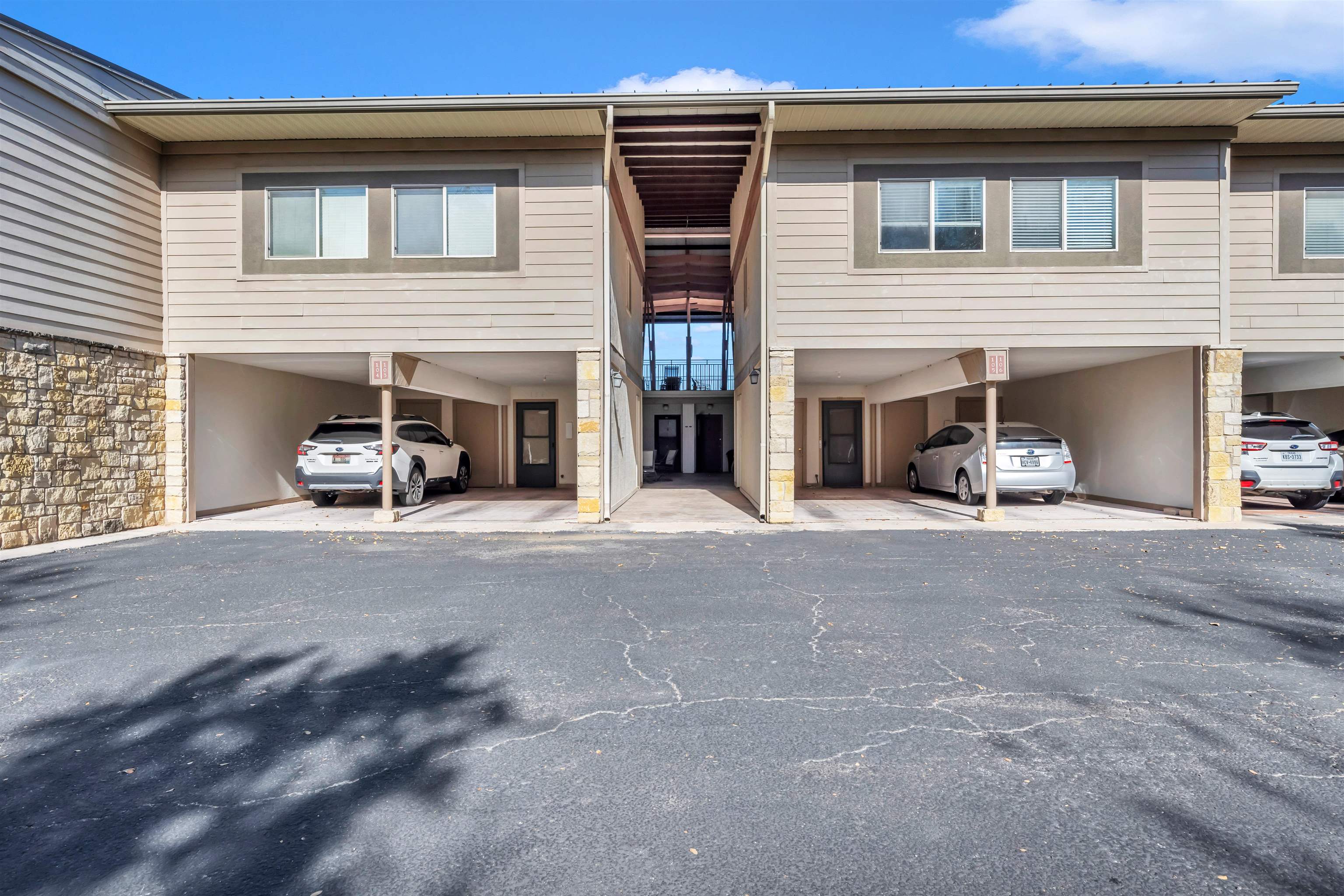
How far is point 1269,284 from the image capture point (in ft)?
32.0

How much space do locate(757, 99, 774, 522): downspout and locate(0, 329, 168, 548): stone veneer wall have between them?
8640 millimetres

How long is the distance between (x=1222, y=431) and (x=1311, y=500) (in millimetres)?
3360

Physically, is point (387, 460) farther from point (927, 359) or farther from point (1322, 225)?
point (1322, 225)

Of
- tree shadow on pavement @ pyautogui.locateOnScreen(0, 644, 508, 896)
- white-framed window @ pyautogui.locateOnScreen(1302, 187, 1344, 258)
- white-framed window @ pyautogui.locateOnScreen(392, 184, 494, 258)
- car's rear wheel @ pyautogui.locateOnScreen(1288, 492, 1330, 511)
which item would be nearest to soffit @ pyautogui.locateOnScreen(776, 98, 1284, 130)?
white-framed window @ pyautogui.locateOnScreen(1302, 187, 1344, 258)

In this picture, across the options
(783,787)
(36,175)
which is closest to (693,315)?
(36,175)

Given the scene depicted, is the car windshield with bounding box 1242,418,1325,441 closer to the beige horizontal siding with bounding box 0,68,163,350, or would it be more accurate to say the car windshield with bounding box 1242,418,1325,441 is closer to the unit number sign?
the unit number sign

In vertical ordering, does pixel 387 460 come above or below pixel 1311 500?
above

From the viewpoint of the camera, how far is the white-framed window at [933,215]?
9398 millimetres

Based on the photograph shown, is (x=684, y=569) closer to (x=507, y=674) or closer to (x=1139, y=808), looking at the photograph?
(x=507, y=674)

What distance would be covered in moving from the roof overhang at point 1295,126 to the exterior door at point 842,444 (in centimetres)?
808

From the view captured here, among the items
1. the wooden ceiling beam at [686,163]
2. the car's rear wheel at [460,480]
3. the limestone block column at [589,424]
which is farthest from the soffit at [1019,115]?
the car's rear wheel at [460,480]

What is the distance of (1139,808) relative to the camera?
2314 mm

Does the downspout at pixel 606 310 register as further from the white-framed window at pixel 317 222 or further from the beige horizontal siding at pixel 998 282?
the white-framed window at pixel 317 222

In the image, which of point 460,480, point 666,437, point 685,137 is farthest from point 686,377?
point 685,137
